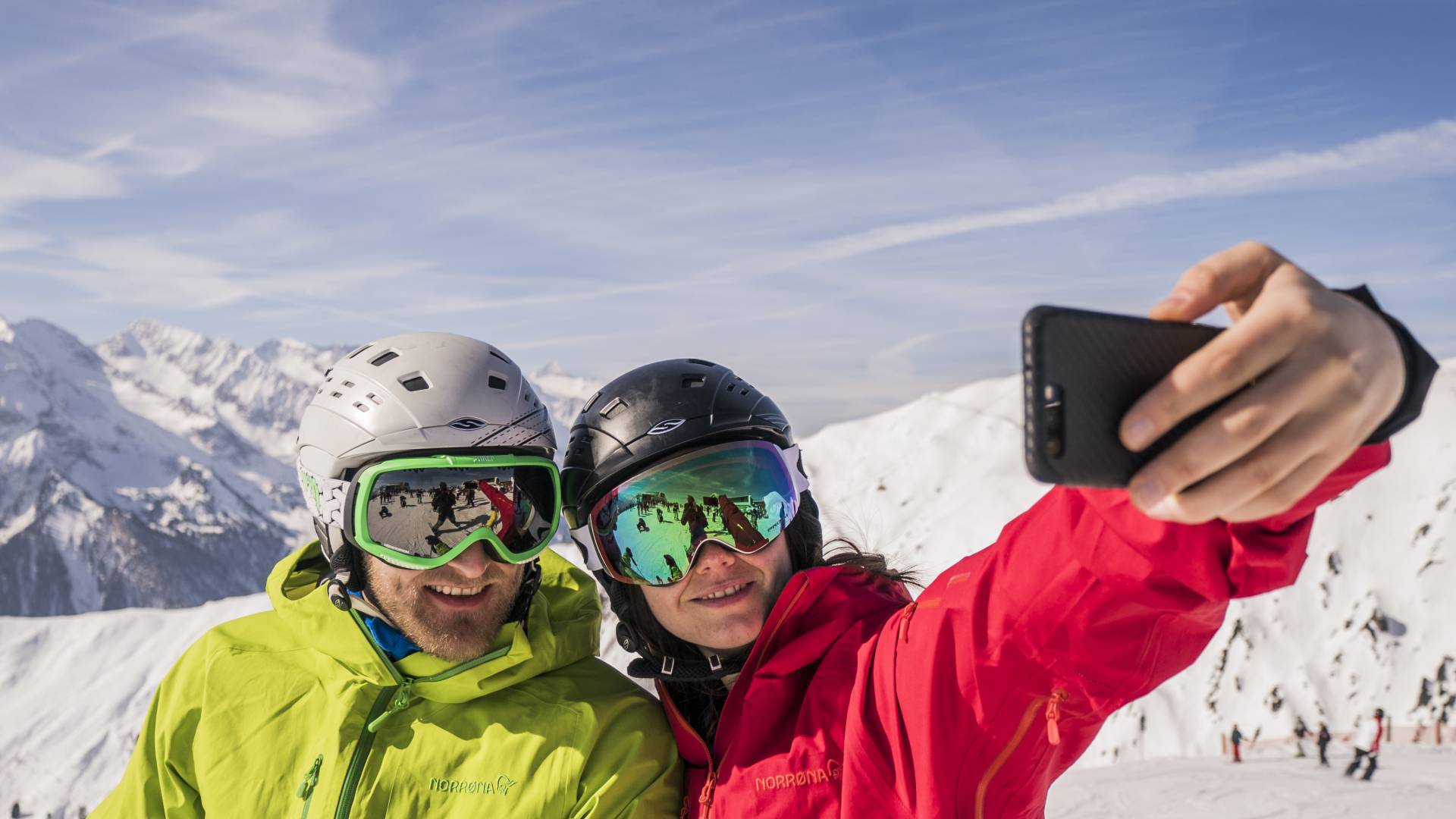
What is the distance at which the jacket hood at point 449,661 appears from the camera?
367 centimetres

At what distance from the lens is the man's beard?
12.3ft

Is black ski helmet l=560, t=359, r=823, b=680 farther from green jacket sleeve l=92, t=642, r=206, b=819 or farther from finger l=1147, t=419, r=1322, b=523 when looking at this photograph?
finger l=1147, t=419, r=1322, b=523

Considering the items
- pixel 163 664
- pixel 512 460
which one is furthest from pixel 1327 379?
pixel 163 664

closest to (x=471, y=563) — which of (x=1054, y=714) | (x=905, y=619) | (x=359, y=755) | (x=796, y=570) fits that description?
(x=359, y=755)

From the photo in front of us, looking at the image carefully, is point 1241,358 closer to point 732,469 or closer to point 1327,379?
point 1327,379

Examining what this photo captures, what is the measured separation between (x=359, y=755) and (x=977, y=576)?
2538mm

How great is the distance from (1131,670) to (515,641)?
247 centimetres

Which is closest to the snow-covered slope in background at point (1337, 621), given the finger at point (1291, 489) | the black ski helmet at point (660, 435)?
the black ski helmet at point (660, 435)

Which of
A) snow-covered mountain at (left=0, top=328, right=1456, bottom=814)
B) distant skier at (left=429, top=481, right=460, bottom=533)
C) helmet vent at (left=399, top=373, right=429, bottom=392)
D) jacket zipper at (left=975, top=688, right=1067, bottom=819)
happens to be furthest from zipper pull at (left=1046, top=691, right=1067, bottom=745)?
snow-covered mountain at (left=0, top=328, right=1456, bottom=814)

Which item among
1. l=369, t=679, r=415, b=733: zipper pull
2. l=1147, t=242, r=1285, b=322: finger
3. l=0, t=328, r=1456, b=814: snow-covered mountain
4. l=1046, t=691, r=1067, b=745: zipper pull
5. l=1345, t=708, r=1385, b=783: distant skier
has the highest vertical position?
l=1147, t=242, r=1285, b=322: finger

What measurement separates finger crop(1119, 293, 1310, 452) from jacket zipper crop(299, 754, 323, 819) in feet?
10.9

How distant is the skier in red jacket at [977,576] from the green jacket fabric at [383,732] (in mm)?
259

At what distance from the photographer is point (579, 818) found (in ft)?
10.8

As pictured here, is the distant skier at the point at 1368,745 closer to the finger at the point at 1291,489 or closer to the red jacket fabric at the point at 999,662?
the red jacket fabric at the point at 999,662
